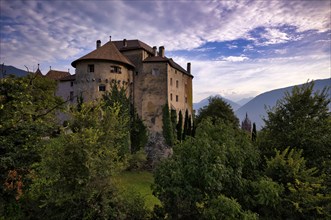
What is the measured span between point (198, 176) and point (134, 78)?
100 ft

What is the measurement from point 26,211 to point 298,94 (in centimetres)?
2053

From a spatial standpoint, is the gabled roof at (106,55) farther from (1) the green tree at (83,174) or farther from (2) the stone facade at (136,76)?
(1) the green tree at (83,174)

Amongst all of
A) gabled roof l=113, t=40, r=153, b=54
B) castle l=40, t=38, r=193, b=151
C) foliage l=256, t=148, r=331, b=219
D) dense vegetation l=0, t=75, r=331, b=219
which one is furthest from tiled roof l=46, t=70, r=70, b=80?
foliage l=256, t=148, r=331, b=219

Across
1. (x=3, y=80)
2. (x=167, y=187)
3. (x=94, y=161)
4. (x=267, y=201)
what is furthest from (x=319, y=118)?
(x=3, y=80)

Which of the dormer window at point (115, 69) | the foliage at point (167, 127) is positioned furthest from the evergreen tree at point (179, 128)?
the dormer window at point (115, 69)

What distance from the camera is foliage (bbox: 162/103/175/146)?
41.4 m

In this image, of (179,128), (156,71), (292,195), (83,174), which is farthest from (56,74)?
(292,195)

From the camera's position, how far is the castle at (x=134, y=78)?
36906 mm

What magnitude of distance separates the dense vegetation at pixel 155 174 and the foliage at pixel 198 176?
0.06m

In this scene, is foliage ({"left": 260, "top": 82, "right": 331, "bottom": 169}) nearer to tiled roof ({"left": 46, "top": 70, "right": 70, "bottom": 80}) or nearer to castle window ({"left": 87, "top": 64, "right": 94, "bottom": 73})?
castle window ({"left": 87, "top": 64, "right": 94, "bottom": 73})

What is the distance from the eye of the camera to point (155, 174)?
1480 centimetres

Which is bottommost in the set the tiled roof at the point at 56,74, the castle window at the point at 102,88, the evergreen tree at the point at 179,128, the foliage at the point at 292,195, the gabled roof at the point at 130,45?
the foliage at the point at 292,195

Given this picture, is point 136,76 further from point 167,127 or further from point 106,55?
point 167,127

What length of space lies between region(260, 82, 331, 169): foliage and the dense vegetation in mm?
84
